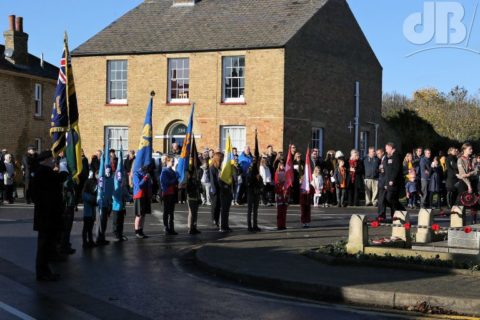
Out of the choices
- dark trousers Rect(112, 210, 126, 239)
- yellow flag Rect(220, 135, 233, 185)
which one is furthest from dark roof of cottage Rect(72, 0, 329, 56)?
dark trousers Rect(112, 210, 126, 239)

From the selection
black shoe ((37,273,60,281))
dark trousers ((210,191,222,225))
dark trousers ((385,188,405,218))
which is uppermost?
dark trousers ((385,188,405,218))

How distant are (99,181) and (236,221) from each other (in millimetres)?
6230

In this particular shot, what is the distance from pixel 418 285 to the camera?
9633mm

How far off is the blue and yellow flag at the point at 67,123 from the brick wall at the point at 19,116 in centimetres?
2891

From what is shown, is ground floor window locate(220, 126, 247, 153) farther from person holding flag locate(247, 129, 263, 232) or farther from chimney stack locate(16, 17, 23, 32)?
chimney stack locate(16, 17, 23, 32)

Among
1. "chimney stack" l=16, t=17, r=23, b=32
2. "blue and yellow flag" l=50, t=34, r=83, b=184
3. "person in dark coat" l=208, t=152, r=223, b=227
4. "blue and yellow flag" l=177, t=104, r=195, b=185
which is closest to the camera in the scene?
"blue and yellow flag" l=50, t=34, r=83, b=184

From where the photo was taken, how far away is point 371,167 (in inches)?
1002

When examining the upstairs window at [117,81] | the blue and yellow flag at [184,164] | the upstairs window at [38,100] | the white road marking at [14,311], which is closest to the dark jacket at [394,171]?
the blue and yellow flag at [184,164]

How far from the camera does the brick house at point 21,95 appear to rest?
42188 mm

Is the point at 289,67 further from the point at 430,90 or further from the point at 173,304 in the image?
the point at 430,90

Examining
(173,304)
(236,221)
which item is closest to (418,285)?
(173,304)

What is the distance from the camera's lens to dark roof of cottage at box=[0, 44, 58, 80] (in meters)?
42.6

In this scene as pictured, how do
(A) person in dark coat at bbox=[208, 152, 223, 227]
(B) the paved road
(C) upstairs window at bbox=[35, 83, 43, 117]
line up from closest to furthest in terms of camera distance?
(B) the paved road → (A) person in dark coat at bbox=[208, 152, 223, 227] → (C) upstairs window at bbox=[35, 83, 43, 117]

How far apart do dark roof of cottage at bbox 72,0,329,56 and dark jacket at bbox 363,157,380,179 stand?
8097mm
